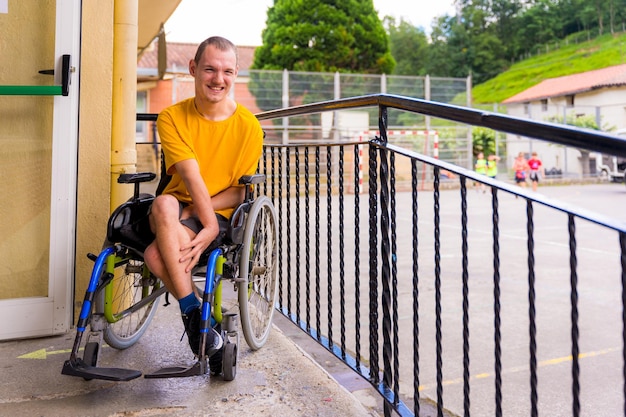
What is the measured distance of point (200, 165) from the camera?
2.19 metres

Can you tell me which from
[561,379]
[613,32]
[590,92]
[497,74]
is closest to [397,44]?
[497,74]

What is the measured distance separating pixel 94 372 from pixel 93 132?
46.5 inches

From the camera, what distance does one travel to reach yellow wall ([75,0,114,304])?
2590 millimetres

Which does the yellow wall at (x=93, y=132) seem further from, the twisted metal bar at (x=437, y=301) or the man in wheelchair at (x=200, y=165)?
the twisted metal bar at (x=437, y=301)

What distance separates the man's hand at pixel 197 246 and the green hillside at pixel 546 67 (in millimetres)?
44552

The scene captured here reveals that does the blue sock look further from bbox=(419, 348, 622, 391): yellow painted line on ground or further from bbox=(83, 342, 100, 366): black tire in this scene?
bbox=(419, 348, 622, 391): yellow painted line on ground

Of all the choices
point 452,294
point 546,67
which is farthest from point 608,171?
point 546,67

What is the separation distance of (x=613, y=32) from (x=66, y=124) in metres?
49.2

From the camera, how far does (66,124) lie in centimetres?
251

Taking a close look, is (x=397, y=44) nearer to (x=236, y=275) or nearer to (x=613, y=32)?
(x=613, y=32)

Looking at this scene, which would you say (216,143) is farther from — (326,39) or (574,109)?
(574,109)

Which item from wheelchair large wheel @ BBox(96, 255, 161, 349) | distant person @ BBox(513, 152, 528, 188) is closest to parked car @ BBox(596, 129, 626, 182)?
distant person @ BBox(513, 152, 528, 188)

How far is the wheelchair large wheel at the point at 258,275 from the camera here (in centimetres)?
215

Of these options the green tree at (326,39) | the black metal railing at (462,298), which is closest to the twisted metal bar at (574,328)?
the black metal railing at (462,298)
